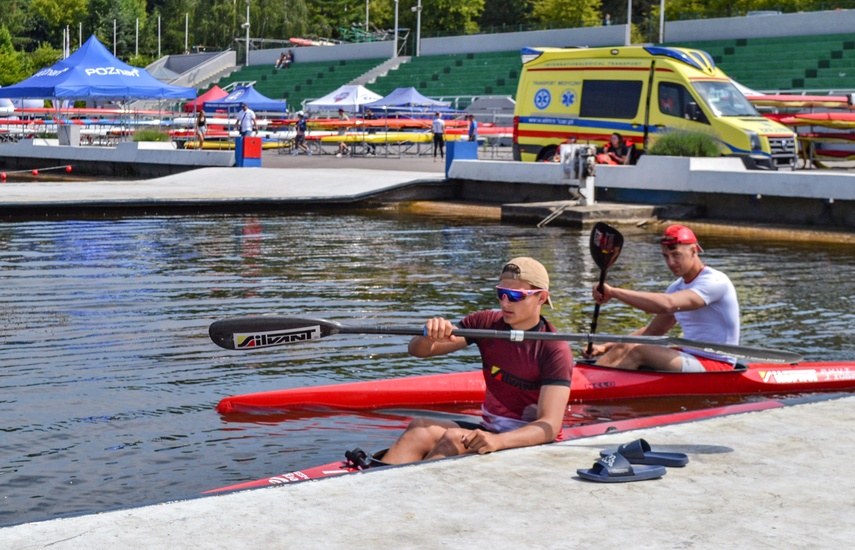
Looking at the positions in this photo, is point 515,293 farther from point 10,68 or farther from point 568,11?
point 10,68

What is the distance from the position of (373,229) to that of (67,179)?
51.8 feet

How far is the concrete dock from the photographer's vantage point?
4352mm

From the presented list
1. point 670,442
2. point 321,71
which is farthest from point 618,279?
point 321,71

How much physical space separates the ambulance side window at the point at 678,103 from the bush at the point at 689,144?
1.36 ft

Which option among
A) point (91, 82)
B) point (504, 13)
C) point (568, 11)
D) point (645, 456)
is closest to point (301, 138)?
point (91, 82)

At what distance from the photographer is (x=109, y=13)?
99375 millimetres

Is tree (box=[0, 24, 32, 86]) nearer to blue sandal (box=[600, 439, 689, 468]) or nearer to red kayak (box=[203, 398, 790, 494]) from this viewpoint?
red kayak (box=[203, 398, 790, 494])

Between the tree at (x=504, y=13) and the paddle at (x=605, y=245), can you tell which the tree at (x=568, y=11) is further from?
the paddle at (x=605, y=245)

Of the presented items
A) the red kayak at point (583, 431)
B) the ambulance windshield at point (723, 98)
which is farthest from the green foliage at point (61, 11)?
the red kayak at point (583, 431)

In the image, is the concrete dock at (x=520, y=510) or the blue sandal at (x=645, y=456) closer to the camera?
the concrete dock at (x=520, y=510)

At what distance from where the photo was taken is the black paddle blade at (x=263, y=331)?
20.4 feet

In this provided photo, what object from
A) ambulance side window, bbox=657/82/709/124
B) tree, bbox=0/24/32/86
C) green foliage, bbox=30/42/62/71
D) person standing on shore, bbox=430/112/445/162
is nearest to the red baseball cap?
ambulance side window, bbox=657/82/709/124

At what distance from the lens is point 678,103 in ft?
72.1

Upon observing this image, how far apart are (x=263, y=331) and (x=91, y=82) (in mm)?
26931
